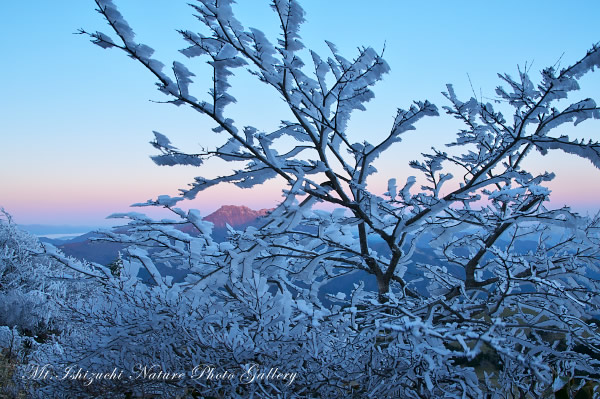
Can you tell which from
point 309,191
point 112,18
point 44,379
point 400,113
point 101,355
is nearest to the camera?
point 112,18

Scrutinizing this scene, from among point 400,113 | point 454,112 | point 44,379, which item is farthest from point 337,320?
point 44,379

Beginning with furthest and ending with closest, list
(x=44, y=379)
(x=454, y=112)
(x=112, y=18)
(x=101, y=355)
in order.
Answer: (x=44, y=379) < (x=454, y=112) < (x=101, y=355) < (x=112, y=18)

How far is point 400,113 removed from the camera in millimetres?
2727

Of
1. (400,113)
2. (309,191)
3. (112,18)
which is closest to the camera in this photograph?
(112,18)

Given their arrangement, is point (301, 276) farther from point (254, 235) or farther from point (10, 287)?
point (10, 287)

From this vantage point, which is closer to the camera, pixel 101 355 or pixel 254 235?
pixel 254 235

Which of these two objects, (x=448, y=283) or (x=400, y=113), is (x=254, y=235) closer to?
(x=400, y=113)

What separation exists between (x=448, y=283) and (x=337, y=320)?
180 cm

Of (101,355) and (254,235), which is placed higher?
(254,235)

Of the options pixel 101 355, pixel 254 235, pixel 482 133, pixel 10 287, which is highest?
pixel 482 133

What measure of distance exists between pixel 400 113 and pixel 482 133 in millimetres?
1399

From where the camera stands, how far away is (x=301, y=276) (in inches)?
120

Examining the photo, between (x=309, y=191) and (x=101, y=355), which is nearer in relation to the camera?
(x=309, y=191)

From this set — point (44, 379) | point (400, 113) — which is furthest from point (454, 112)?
point (44, 379)
